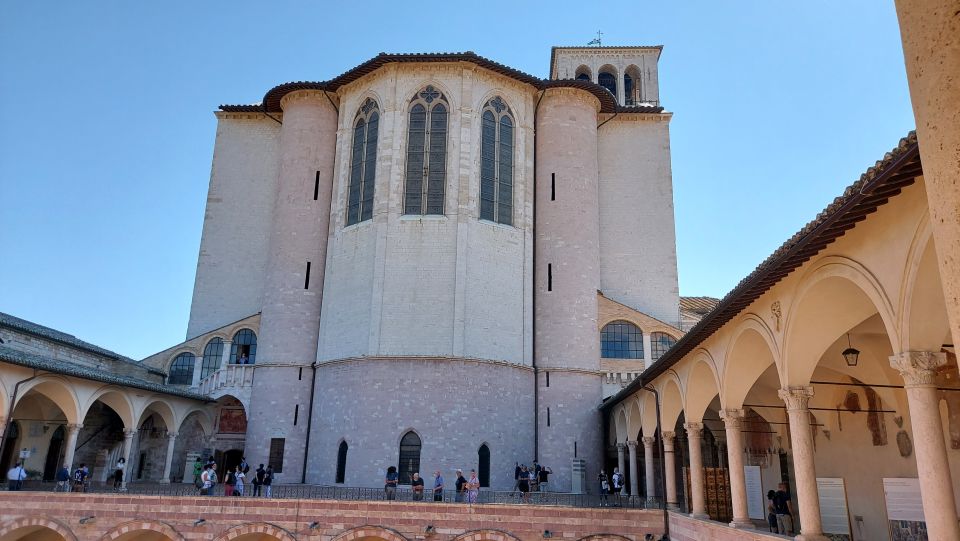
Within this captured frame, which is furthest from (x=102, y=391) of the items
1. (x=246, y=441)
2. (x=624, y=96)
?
(x=624, y=96)

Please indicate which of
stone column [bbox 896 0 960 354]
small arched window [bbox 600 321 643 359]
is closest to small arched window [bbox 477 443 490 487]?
small arched window [bbox 600 321 643 359]

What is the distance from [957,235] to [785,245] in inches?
318

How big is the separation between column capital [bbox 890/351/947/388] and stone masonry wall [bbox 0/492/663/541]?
37.6ft

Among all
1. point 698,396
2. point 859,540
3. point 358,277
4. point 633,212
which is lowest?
point 859,540

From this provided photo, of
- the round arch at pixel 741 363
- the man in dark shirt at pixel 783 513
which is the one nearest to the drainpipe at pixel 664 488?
the man in dark shirt at pixel 783 513

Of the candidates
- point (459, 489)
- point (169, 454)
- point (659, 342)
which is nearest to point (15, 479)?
point (169, 454)

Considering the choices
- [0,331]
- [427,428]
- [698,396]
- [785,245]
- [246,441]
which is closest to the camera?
[785,245]

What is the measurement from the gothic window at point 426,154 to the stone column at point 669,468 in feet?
41.2

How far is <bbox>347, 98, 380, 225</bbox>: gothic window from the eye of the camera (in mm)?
28172

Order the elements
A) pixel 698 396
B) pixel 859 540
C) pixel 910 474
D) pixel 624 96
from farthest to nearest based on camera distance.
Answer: pixel 624 96 → pixel 698 396 → pixel 859 540 → pixel 910 474

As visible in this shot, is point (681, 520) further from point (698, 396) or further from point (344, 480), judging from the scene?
point (344, 480)

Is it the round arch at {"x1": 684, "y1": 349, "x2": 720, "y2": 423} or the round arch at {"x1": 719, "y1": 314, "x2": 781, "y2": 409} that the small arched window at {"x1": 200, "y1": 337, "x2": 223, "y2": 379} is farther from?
the round arch at {"x1": 719, "y1": 314, "x2": 781, "y2": 409}

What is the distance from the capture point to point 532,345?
27672 mm

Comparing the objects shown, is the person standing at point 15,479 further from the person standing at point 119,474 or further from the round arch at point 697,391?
the round arch at point 697,391
